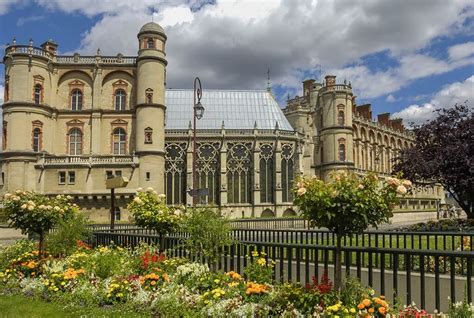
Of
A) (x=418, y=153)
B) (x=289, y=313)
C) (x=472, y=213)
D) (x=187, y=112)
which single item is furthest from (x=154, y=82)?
(x=289, y=313)

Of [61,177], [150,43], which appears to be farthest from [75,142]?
[150,43]

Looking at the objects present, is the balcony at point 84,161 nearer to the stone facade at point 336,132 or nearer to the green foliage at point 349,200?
the stone facade at point 336,132

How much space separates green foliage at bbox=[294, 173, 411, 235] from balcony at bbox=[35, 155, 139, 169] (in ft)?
114

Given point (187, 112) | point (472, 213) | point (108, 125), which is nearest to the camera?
point (472, 213)

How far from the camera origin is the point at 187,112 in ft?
164

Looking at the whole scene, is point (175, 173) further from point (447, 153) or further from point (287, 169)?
point (447, 153)

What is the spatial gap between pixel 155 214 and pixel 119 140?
104 ft

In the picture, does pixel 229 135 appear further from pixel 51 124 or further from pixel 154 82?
pixel 51 124

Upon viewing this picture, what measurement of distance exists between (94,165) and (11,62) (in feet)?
38.2

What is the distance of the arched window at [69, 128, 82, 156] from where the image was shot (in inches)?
1673

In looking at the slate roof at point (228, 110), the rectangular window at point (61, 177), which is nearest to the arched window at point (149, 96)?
the slate roof at point (228, 110)

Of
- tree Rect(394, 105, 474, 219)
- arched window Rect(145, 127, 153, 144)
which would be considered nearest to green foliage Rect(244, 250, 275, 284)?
tree Rect(394, 105, 474, 219)

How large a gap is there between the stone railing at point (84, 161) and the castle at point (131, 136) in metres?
0.09

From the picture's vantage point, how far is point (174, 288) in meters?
8.68
